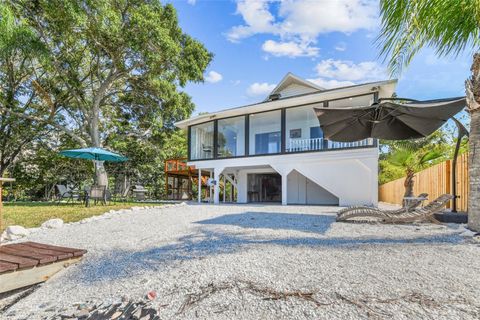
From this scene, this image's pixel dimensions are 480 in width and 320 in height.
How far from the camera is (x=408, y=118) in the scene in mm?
6098

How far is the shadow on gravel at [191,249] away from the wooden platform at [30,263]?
23 centimetres

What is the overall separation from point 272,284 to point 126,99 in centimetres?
1824

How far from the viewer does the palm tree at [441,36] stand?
13.5 ft

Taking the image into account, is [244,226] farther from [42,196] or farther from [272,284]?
[42,196]

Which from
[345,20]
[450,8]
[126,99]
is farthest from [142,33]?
[450,8]

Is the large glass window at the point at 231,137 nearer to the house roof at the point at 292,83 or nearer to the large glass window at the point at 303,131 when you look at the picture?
the house roof at the point at 292,83

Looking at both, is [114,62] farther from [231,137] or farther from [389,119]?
[389,119]

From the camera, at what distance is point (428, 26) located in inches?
176

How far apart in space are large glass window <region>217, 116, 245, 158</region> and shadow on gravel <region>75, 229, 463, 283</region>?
9.99 meters

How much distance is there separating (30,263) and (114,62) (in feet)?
47.3

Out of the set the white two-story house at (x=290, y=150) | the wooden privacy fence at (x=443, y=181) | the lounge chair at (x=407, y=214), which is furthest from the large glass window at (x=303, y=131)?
the lounge chair at (x=407, y=214)

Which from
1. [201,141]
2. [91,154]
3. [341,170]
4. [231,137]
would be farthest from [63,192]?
[341,170]

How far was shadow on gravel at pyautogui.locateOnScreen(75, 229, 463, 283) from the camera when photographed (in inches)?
129

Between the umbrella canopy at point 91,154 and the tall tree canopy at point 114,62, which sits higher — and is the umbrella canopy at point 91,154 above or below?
below
